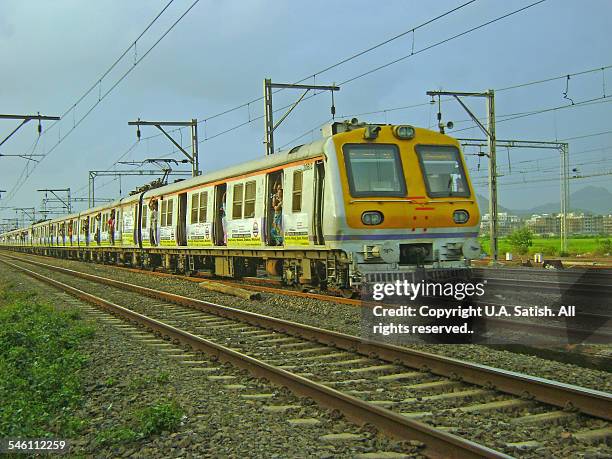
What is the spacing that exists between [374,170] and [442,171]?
1.38 meters

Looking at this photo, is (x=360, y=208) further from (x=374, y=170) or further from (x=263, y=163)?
(x=263, y=163)

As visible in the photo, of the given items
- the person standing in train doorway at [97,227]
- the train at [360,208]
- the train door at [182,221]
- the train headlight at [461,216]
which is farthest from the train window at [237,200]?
the person standing in train doorway at [97,227]

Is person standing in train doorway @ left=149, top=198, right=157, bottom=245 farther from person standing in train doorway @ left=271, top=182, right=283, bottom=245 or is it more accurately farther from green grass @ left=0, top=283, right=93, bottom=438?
green grass @ left=0, top=283, right=93, bottom=438

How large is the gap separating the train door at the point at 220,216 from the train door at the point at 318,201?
198 inches

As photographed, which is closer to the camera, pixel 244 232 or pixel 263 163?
pixel 263 163

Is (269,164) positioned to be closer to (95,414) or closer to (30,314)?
(30,314)

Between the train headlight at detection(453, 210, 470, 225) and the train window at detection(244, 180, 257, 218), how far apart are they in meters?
4.87

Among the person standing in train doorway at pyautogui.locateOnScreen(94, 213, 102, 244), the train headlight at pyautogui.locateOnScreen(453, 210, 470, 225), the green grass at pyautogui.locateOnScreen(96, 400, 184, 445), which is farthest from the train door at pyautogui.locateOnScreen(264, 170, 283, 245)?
the person standing in train doorway at pyautogui.locateOnScreen(94, 213, 102, 244)

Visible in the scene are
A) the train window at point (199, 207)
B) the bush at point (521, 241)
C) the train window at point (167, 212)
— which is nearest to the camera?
the train window at point (199, 207)

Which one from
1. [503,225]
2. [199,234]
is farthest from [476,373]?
[503,225]

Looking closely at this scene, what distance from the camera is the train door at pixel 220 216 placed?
641 inches

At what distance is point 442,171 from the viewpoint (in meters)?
11.7

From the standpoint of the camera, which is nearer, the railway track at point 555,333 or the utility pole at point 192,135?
the railway track at point 555,333

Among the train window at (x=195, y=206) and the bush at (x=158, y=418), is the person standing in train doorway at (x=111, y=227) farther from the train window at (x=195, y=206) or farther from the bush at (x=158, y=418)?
the bush at (x=158, y=418)
